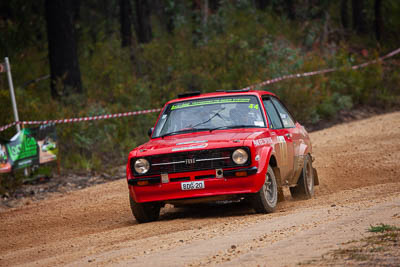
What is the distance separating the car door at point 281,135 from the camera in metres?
9.16

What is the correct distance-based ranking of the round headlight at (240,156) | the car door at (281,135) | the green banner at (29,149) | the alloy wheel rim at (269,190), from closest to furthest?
1. the round headlight at (240,156)
2. the alloy wheel rim at (269,190)
3. the car door at (281,135)
4. the green banner at (29,149)

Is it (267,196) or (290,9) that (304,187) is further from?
(290,9)

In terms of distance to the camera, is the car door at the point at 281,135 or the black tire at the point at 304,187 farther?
the black tire at the point at 304,187

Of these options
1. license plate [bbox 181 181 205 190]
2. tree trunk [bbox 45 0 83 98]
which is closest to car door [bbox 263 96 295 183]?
license plate [bbox 181 181 205 190]

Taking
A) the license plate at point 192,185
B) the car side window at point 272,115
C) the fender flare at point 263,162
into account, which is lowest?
the license plate at point 192,185

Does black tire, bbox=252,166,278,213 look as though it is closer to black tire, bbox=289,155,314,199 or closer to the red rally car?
the red rally car

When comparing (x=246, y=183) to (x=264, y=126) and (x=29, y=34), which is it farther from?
(x=29, y=34)

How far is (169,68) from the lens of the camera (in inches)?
916

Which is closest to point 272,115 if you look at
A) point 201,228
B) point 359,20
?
point 201,228

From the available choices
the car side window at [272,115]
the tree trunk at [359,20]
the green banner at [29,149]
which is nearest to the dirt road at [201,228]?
the car side window at [272,115]

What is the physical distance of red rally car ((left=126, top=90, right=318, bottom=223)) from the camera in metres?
8.23

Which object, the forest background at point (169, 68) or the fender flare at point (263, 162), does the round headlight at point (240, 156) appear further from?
the forest background at point (169, 68)

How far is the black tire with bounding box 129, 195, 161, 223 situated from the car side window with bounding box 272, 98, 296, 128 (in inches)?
92.5

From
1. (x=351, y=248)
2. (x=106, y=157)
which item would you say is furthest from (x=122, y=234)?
(x=106, y=157)
